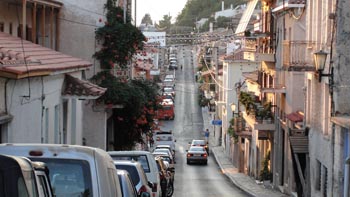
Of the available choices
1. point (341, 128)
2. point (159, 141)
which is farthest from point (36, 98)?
point (159, 141)

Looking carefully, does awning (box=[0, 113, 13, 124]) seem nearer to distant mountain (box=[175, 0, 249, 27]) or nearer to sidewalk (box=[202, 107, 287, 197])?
sidewalk (box=[202, 107, 287, 197])

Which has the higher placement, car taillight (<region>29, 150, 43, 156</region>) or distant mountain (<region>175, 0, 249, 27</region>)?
distant mountain (<region>175, 0, 249, 27</region>)

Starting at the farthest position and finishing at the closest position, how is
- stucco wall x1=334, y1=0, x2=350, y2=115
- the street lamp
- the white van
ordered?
1. stucco wall x1=334, y1=0, x2=350, y2=115
2. the street lamp
3. the white van

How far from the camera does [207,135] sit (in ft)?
260

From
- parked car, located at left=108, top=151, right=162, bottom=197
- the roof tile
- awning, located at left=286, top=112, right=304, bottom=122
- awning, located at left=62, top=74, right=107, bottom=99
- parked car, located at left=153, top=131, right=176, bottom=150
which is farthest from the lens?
parked car, located at left=153, top=131, right=176, bottom=150

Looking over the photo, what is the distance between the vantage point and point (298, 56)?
29.6 m

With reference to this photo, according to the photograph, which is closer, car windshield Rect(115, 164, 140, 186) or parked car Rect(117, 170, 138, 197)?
parked car Rect(117, 170, 138, 197)

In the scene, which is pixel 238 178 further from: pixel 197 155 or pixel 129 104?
pixel 129 104

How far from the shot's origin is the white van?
8852 millimetres

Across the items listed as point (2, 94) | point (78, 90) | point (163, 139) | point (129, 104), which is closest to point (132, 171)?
point (2, 94)

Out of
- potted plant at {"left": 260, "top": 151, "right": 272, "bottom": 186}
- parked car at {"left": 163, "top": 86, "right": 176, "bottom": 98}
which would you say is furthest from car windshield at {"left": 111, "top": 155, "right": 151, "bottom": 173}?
parked car at {"left": 163, "top": 86, "right": 176, "bottom": 98}

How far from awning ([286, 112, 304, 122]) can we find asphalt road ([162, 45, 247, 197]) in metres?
5.25

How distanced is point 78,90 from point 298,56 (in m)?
10.0

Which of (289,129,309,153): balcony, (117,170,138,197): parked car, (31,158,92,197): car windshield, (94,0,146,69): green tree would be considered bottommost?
(289,129,309,153): balcony
